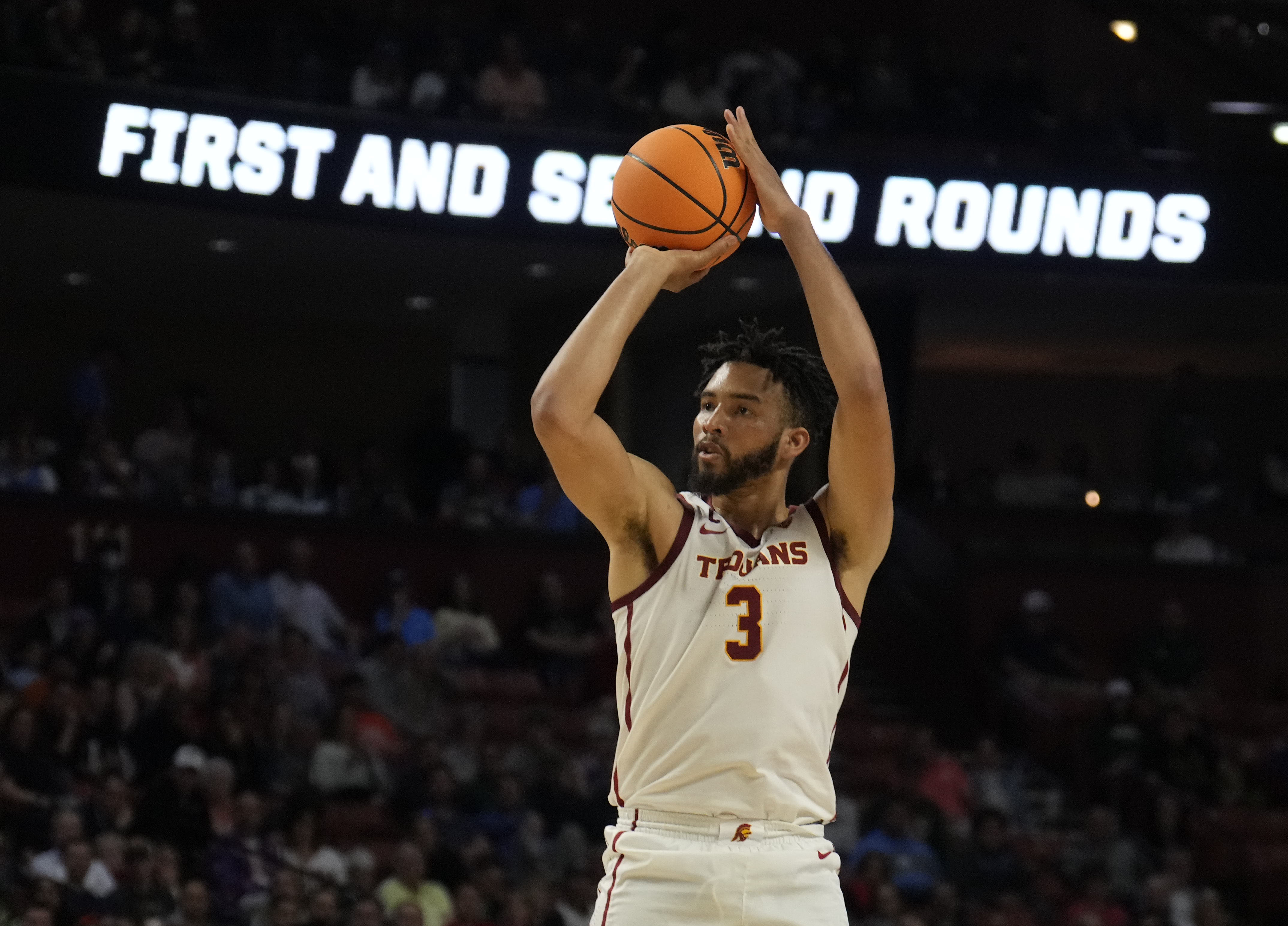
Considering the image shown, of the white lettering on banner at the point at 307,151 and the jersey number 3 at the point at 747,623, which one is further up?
the white lettering on banner at the point at 307,151

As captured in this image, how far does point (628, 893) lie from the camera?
3480mm

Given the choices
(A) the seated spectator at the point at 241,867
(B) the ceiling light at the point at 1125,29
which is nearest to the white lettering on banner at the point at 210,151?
(A) the seated spectator at the point at 241,867

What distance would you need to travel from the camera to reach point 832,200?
1483 cm

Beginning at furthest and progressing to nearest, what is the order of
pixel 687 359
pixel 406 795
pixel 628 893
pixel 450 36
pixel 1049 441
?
pixel 1049 441
pixel 687 359
pixel 450 36
pixel 406 795
pixel 628 893

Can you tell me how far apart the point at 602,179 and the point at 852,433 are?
11012 millimetres

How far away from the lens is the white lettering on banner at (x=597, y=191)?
1435 cm

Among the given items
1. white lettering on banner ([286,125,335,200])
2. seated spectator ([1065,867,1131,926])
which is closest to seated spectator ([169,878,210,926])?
seated spectator ([1065,867,1131,926])

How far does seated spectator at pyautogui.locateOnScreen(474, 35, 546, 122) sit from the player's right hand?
11266 mm

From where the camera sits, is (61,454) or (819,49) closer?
(61,454)

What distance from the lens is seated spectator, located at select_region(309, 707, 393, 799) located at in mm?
10742

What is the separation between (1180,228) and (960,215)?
195 cm

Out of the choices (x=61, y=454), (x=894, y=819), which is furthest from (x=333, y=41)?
(x=894, y=819)

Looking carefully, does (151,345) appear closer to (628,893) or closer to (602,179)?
(602,179)

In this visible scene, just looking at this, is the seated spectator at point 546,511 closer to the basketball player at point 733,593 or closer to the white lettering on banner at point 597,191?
the white lettering on banner at point 597,191
